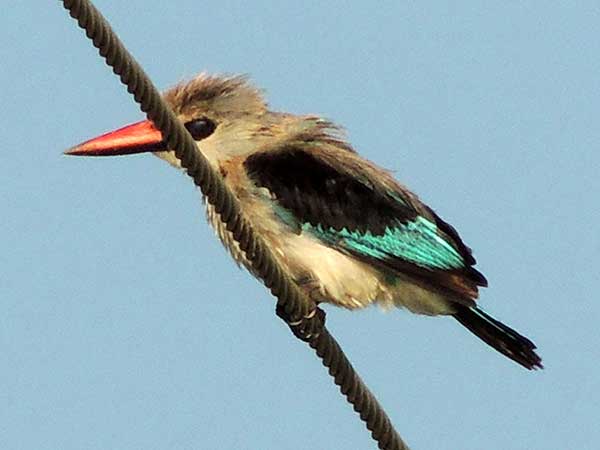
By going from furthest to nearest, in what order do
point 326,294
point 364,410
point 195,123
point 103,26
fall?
point 195,123
point 326,294
point 364,410
point 103,26

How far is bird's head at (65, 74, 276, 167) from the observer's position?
258 inches

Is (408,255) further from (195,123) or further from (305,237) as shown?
(195,123)

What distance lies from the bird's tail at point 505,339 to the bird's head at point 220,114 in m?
1.21

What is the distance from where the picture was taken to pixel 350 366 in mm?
5168

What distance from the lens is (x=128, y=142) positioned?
6180mm

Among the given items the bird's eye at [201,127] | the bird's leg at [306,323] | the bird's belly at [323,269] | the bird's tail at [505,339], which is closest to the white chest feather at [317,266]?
the bird's belly at [323,269]

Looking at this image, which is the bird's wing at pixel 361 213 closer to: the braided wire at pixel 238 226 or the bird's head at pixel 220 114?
the bird's head at pixel 220 114

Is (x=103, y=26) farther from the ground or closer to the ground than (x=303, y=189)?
closer to the ground

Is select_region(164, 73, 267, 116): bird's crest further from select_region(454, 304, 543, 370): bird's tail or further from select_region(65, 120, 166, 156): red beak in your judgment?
→ select_region(454, 304, 543, 370): bird's tail

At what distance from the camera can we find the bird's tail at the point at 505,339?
6.46m

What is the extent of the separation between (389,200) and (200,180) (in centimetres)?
230

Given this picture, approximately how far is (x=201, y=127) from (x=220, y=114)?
0.34ft

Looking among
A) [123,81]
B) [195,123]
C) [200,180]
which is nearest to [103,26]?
[123,81]

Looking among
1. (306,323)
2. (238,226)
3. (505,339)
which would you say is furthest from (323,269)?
(238,226)
